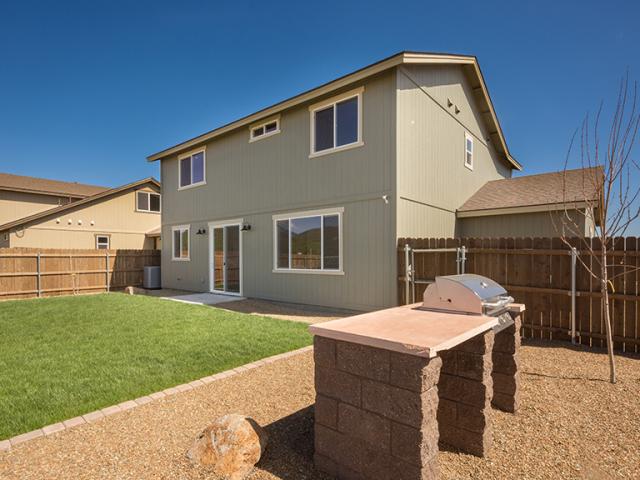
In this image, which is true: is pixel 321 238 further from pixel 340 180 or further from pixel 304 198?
pixel 340 180

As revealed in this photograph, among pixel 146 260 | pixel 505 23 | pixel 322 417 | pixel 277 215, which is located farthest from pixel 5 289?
pixel 505 23

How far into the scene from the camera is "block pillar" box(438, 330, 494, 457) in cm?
250

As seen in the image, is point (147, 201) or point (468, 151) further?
point (147, 201)

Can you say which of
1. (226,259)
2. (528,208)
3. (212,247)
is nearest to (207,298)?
(226,259)

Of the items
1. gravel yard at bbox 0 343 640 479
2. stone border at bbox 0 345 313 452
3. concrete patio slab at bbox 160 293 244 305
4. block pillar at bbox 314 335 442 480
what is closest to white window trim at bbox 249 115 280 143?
concrete patio slab at bbox 160 293 244 305

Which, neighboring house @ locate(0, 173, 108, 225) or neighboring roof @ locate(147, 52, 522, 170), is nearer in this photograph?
neighboring roof @ locate(147, 52, 522, 170)

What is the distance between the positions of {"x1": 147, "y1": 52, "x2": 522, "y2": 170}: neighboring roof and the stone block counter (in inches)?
278

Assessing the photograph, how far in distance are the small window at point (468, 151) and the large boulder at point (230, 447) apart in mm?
11613

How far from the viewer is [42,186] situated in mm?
21422

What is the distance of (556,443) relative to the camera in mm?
2729

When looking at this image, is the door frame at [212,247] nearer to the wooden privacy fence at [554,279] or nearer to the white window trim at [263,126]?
the white window trim at [263,126]

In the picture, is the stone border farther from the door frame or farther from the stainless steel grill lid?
the door frame

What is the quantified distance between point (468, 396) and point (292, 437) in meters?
1.46

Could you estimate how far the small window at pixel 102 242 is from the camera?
1900 centimetres
